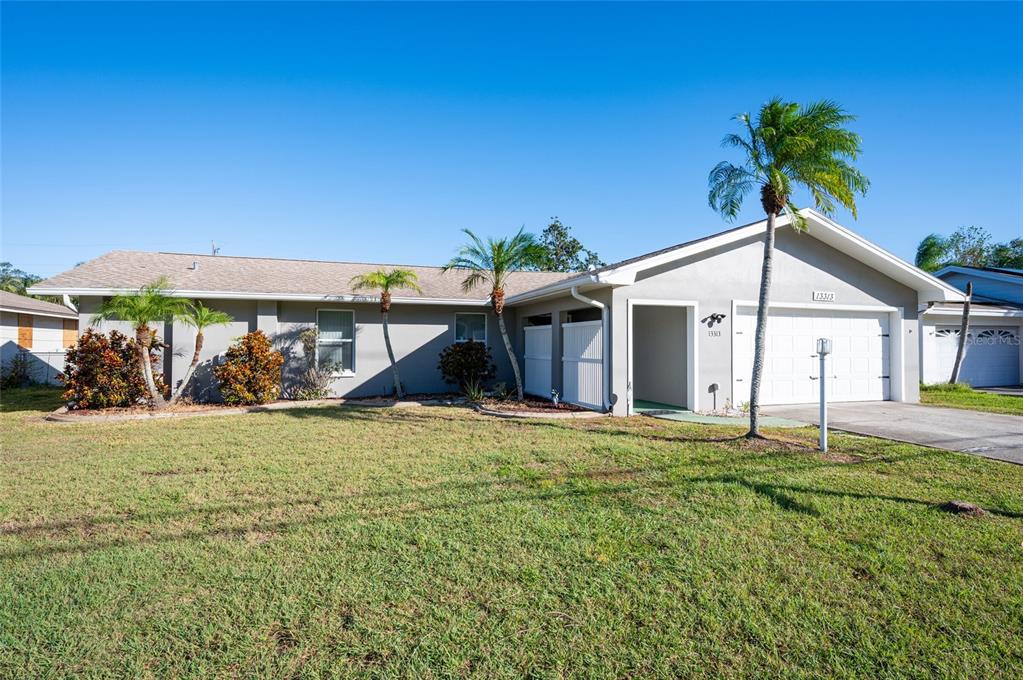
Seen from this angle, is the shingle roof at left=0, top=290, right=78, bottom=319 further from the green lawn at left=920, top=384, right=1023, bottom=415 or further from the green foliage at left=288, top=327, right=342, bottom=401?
the green lawn at left=920, top=384, right=1023, bottom=415

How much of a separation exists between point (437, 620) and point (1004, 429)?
10488 millimetres

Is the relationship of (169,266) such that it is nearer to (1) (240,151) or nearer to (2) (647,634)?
(1) (240,151)

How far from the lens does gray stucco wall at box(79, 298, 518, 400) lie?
41.2ft

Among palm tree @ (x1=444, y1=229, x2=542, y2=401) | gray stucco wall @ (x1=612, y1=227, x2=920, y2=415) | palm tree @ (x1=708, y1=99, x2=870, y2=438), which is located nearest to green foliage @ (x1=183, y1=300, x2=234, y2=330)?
palm tree @ (x1=444, y1=229, x2=542, y2=401)

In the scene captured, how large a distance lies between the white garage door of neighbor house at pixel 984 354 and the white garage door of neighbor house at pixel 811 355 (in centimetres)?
675

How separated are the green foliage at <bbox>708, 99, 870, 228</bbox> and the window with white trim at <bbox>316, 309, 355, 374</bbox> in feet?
31.4

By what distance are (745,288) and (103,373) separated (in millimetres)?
13860

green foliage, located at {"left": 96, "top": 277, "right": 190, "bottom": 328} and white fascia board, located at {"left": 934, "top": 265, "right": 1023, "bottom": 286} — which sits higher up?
white fascia board, located at {"left": 934, "top": 265, "right": 1023, "bottom": 286}

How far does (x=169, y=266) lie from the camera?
14398 mm

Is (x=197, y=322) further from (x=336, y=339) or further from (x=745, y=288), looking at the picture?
(x=745, y=288)

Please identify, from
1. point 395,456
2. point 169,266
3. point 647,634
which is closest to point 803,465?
point 647,634

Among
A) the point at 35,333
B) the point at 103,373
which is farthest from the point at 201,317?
the point at 35,333

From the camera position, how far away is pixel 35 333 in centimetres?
1955

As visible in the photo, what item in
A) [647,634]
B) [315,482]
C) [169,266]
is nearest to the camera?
[647,634]
